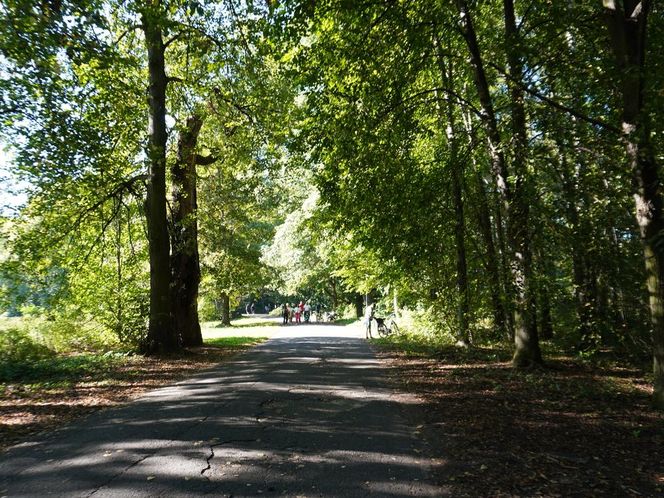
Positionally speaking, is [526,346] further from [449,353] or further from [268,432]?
[268,432]

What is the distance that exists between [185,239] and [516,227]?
11.1 m

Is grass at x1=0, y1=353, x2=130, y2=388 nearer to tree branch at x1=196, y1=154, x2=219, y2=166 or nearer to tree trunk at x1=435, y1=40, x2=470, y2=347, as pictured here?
tree branch at x1=196, y1=154, x2=219, y2=166

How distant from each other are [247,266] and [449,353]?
11.8 meters

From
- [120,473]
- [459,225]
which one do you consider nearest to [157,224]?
[459,225]

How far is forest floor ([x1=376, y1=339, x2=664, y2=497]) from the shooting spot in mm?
4230

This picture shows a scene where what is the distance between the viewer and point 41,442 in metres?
5.55

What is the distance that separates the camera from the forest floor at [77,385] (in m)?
6.61

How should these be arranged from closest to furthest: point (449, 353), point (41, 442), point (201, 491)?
point (201, 491)
point (41, 442)
point (449, 353)

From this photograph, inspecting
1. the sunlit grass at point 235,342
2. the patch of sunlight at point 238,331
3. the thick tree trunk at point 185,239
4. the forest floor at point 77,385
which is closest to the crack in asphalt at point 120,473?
the forest floor at point 77,385

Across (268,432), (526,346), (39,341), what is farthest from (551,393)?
(39,341)

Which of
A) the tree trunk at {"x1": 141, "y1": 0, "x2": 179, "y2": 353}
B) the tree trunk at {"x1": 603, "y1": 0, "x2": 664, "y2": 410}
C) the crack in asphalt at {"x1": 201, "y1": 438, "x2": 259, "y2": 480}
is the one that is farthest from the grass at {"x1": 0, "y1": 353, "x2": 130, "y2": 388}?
the tree trunk at {"x1": 603, "y1": 0, "x2": 664, "y2": 410}

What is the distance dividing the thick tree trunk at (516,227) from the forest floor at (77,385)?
775 cm

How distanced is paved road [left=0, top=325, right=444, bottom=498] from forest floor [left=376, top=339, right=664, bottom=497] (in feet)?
1.75

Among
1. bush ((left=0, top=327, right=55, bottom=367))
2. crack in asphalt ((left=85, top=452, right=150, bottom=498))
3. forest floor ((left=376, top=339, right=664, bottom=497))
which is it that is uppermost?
bush ((left=0, top=327, right=55, bottom=367))
